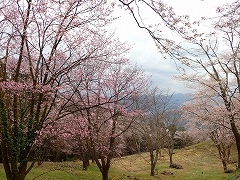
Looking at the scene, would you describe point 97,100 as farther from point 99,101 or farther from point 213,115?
point 213,115

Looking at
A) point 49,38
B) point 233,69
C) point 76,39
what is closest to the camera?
point 49,38

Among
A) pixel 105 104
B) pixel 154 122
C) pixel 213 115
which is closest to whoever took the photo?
pixel 105 104

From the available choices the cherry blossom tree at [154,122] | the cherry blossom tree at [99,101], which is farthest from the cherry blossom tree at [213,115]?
the cherry blossom tree at [99,101]

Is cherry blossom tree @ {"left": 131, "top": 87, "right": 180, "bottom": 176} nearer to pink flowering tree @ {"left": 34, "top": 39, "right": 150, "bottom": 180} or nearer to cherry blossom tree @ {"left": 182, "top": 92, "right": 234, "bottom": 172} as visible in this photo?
Result: cherry blossom tree @ {"left": 182, "top": 92, "right": 234, "bottom": 172}

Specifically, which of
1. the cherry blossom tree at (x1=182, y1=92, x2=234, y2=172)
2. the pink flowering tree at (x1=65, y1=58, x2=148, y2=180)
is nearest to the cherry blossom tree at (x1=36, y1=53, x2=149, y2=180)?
the pink flowering tree at (x1=65, y1=58, x2=148, y2=180)

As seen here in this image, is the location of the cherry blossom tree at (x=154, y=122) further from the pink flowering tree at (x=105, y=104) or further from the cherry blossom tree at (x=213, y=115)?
the pink flowering tree at (x=105, y=104)

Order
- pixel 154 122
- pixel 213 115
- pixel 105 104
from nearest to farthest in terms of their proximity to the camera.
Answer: pixel 105 104, pixel 213 115, pixel 154 122

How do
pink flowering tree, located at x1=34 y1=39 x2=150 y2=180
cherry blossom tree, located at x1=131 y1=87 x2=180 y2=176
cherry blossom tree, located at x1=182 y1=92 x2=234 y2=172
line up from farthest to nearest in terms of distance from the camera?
1. cherry blossom tree, located at x1=131 y1=87 x2=180 y2=176
2. cherry blossom tree, located at x1=182 y1=92 x2=234 y2=172
3. pink flowering tree, located at x1=34 y1=39 x2=150 y2=180

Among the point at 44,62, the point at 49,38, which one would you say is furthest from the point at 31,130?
the point at 49,38

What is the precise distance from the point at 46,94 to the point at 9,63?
2.36 meters

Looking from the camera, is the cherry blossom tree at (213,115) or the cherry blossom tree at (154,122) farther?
the cherry blossom tree at (154,122)

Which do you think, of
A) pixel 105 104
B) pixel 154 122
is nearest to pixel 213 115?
pixel 154 122

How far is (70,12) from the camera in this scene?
20.1 ft

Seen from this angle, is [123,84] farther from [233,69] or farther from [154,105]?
[154,105]
